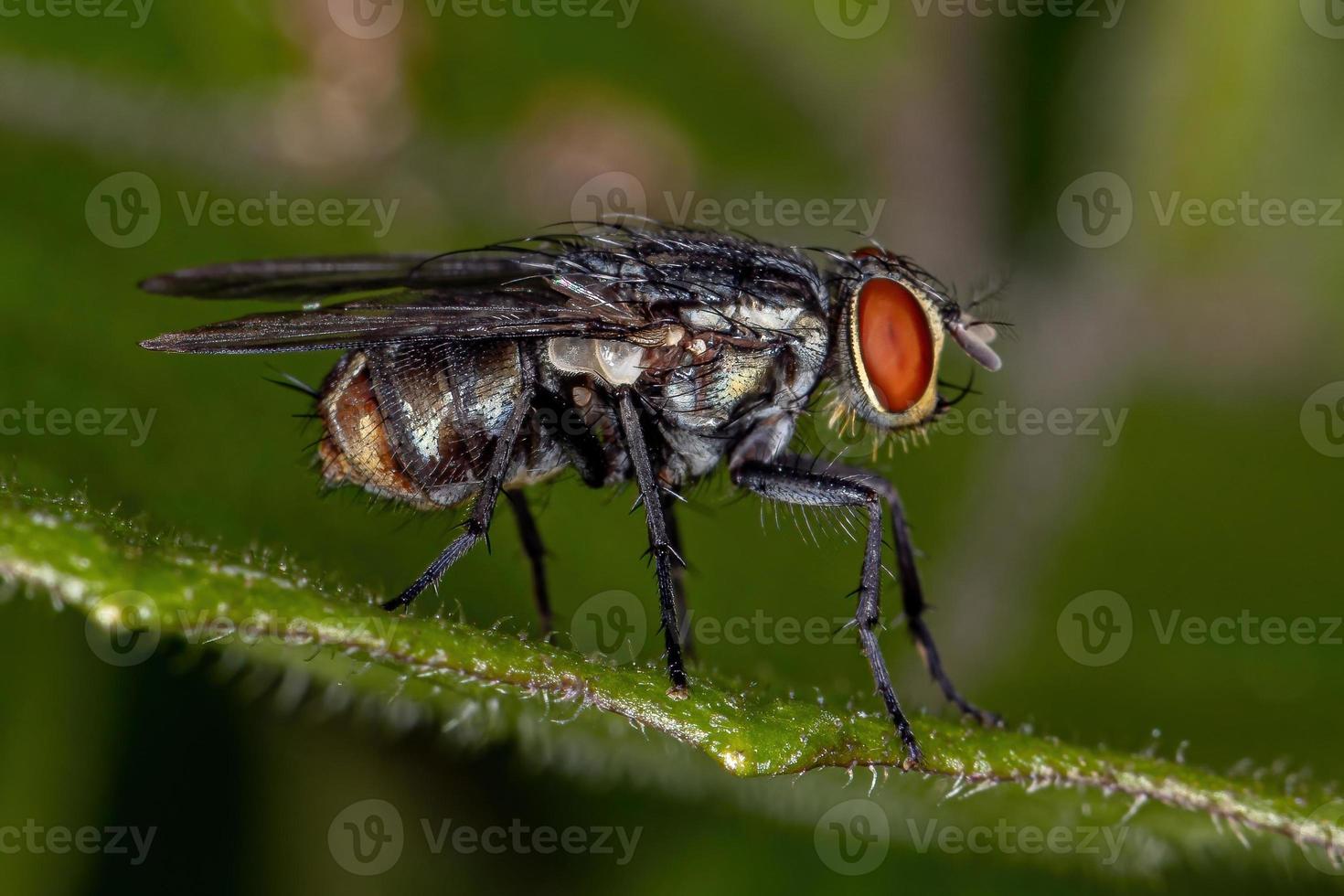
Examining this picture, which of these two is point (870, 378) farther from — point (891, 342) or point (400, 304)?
point (400, 304)

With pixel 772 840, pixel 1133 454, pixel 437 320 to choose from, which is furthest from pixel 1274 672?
pixel 437 320

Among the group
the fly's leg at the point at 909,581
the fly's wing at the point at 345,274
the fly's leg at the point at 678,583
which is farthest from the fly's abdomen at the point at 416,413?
the fly's leg at the point at 909,581

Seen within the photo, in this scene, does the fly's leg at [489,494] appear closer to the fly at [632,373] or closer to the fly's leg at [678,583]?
the fly at [632,373]

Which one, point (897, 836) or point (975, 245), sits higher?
point (975, 245)

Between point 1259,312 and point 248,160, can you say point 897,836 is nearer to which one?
point 1259,312

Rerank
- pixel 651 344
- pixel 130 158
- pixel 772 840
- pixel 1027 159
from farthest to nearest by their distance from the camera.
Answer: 1. pixel 1027 159
2. pixel 130 158
3. pixel 772 840
4. pixel 651 344

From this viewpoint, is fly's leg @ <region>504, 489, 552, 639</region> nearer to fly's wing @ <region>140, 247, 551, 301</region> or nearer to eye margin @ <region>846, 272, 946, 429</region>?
fly's wing @ <region>140, 247, 551, 301</region>

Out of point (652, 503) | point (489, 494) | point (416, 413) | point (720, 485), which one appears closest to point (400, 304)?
point (416, 413)
